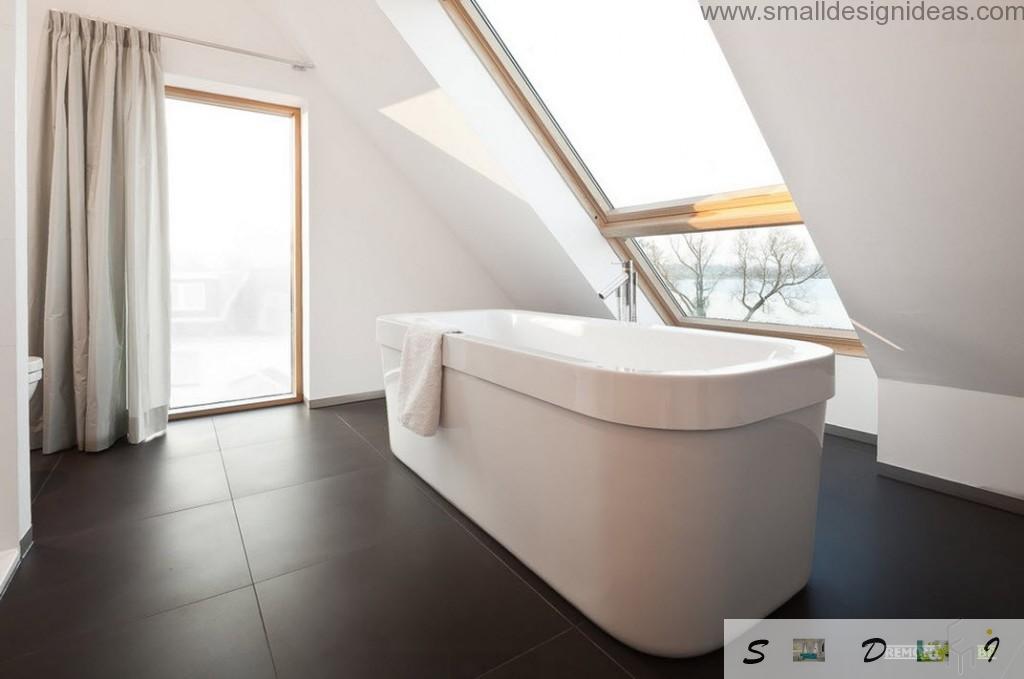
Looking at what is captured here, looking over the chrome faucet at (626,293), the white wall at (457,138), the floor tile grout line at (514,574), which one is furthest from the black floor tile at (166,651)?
the white wall at (457,138)

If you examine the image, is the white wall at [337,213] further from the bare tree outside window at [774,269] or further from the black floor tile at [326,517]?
the bare tree outside window at [774,269]

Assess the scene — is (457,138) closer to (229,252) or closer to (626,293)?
(626,293)

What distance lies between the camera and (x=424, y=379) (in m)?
2.08

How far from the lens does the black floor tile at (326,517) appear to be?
5.91 feet

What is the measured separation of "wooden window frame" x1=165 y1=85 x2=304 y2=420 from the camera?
3312mm

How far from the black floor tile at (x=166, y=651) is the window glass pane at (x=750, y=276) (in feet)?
Result: 9.13

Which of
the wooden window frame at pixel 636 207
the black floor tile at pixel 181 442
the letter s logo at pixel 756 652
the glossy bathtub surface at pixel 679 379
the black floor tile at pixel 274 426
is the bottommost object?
the letter s logo at pixel 756 652

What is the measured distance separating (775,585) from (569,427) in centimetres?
72

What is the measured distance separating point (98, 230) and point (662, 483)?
2.93 meters

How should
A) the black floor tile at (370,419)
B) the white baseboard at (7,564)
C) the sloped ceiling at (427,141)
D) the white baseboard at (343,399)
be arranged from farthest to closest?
the white baseboard at (343,399) < the black floor tile at (370,419) < the sloped ceiling at (427,141) < the white baseboard at (7,564)

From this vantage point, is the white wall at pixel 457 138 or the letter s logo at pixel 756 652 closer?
the letter s logo at pixel 756 652

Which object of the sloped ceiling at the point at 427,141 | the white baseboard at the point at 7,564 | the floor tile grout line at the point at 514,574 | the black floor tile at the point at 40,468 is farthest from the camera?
the sloped ceiling at the point at 427,141

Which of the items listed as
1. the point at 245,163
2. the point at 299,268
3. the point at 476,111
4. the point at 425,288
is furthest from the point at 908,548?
the point at 245,163

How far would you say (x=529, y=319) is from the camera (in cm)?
317
